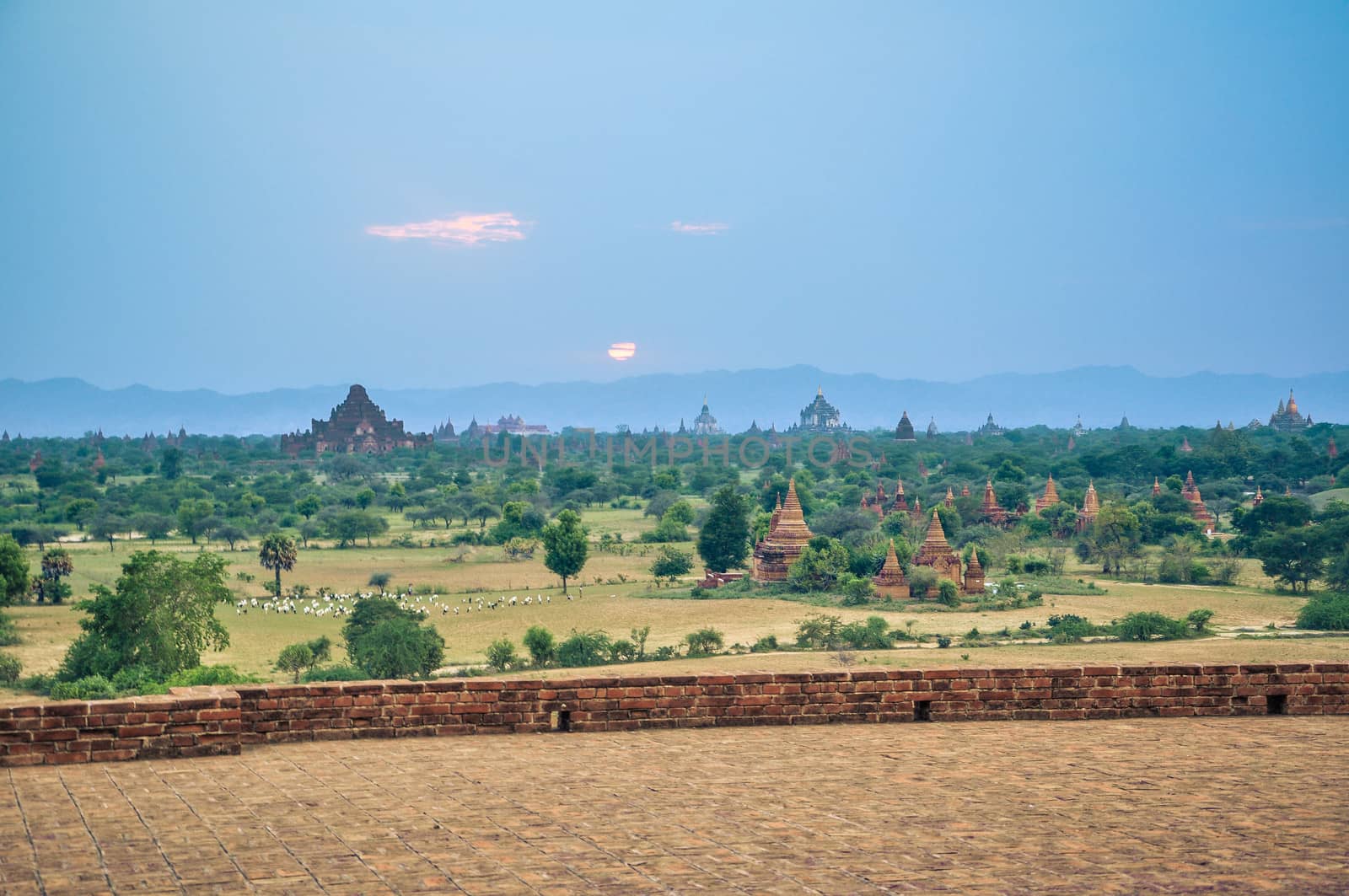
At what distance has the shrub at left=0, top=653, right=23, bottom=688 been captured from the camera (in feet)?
96.2

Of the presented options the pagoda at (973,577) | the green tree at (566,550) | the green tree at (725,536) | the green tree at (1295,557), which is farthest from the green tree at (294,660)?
the green tree at (1295,557)

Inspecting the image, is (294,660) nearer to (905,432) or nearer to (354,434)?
(354,434)

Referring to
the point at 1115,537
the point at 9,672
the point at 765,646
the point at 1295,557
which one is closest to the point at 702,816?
the point at 9,672

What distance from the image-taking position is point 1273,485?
90.6m

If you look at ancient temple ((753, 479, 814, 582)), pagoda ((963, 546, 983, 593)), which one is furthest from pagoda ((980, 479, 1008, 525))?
pagoda ((963, 546, 983, 593))

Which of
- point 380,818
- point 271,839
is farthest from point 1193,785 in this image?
point 271,839

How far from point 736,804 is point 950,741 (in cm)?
236

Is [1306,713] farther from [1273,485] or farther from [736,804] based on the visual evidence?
[1273,485]

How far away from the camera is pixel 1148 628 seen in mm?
37969

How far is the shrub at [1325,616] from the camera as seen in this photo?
39469 mm

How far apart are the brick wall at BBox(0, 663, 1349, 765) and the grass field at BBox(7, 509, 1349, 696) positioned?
1532cm

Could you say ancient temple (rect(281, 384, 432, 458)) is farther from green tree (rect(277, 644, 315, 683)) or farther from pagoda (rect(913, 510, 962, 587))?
green tree (rect(277, 644, 315, 683))

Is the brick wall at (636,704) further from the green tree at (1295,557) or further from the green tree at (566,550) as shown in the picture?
the green tree at (1295,557)

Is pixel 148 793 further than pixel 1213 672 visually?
No
